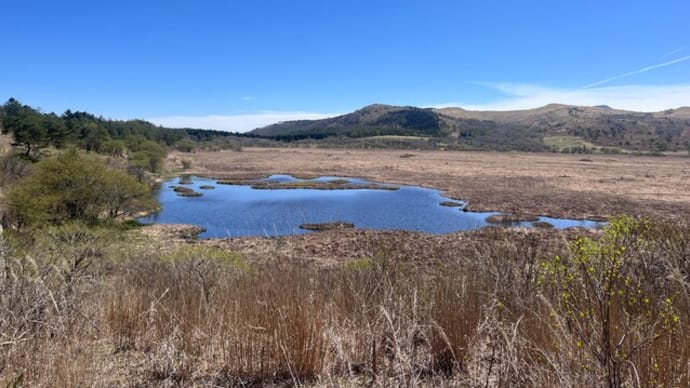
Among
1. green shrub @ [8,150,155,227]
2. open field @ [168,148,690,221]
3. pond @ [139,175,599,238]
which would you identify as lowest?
pond @ [139,175,599,238]

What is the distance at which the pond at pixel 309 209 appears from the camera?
2859cm

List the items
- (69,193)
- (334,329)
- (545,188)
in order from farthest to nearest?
(545,188), (69,193), (334,329)

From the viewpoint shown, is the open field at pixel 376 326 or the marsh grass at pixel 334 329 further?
the marsh grass at pixel 334 329

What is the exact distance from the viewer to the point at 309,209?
3466 centimetres

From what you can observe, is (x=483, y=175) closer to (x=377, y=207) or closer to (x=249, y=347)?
(x=377, y=207)

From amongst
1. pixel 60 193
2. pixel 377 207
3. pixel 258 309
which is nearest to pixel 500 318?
pixel 258 309

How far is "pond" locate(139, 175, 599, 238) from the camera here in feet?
93.8

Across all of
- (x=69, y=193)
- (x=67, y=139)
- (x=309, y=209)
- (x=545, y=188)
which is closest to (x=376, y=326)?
(x=69, y=193)

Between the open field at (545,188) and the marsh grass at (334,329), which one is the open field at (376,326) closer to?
the marsh grass at (334,329)

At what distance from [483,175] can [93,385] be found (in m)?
57.8

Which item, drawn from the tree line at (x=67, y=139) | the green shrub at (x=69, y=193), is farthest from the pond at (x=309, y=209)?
the tree line at (x=67, y=139)

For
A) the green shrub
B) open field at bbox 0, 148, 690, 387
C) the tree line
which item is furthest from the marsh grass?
the tree line

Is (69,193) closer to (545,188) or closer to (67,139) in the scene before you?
(545,188)

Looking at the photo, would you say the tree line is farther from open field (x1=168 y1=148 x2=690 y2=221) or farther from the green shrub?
the green shrub
